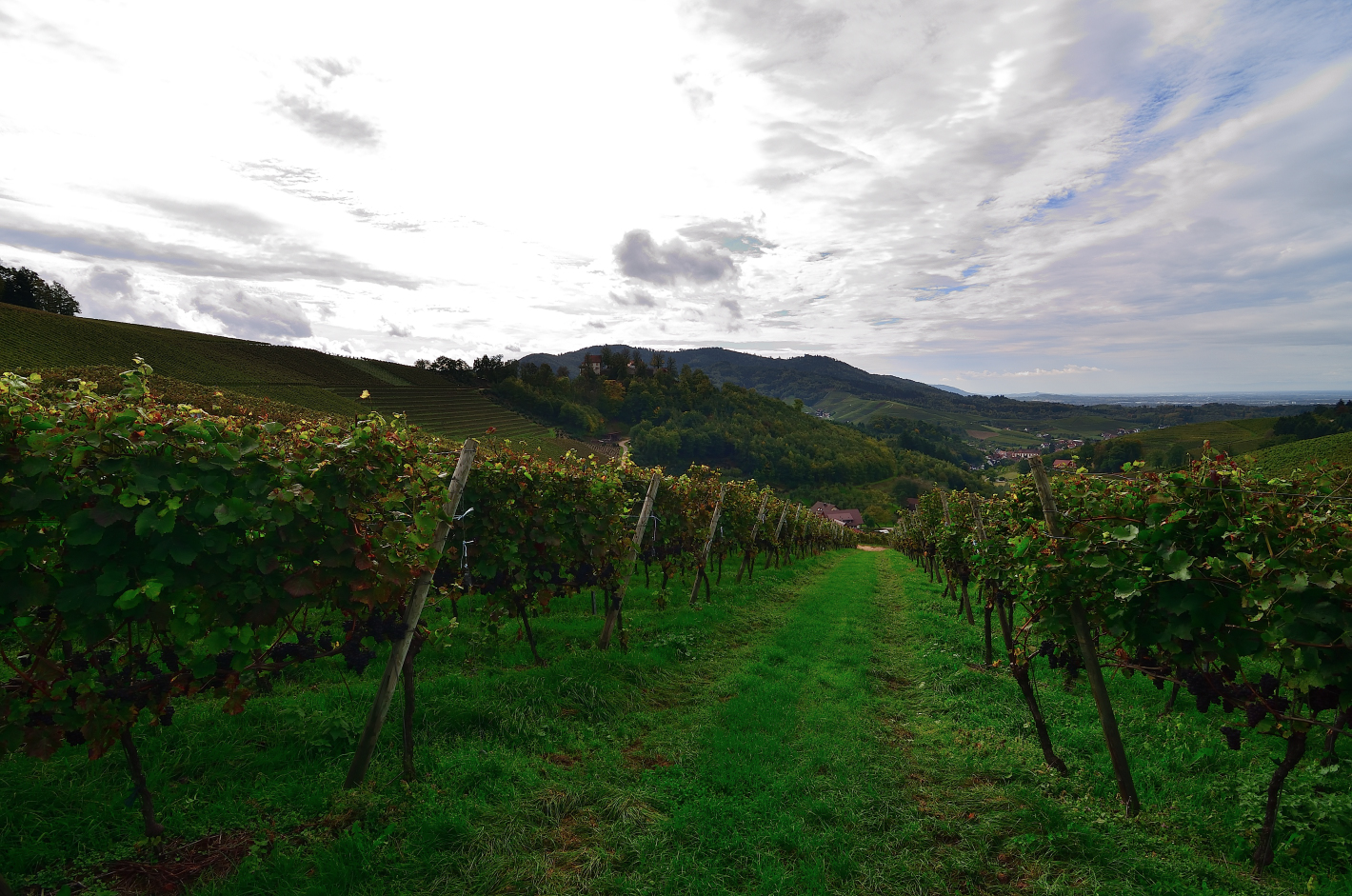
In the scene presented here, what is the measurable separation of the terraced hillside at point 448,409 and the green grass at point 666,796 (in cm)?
5368

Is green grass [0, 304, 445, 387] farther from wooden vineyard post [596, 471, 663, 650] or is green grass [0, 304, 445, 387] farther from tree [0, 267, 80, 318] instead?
wooden vineyard post [596, 471, 663, 650]

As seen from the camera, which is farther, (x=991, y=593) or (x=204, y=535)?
(x=991, y=593)

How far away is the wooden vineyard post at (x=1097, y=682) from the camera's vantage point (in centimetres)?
441

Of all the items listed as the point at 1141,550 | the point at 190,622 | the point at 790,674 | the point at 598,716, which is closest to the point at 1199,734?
the point at 1141,550

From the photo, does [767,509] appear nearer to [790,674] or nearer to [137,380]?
[790,674]

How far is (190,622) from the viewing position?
3152mm

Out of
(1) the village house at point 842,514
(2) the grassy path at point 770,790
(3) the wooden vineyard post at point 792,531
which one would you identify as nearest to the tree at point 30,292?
(3) the wooden vineyard post at point 792,531

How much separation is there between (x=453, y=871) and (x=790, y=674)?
5121mm

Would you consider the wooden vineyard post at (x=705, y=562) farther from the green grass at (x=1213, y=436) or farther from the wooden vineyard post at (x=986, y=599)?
the green grass at (x=1213, y=436)

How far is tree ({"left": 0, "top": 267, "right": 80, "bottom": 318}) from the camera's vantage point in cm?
6131

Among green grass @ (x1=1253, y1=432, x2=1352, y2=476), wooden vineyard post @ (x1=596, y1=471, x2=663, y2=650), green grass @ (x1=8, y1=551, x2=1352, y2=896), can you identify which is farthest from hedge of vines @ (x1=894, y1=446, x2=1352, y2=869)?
green grass @ (x1=1253, y1=432, x2=1352, y2=476)

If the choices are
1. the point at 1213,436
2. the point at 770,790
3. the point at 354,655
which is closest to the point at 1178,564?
the point at 770,790

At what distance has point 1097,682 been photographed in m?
4.63

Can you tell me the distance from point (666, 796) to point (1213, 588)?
4.37m
